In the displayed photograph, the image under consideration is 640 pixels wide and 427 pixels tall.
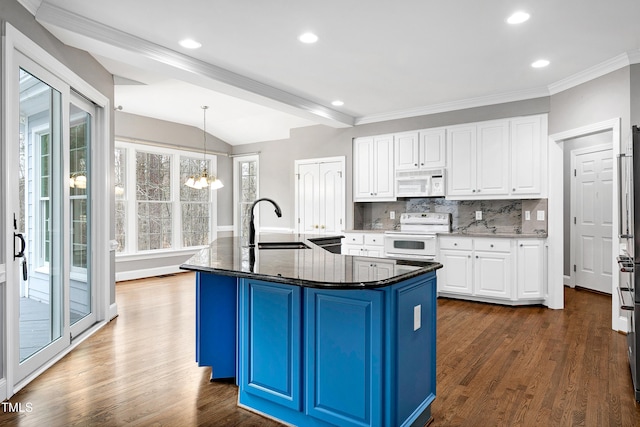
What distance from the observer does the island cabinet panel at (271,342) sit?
2227mm

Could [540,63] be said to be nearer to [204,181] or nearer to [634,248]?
[634,248]

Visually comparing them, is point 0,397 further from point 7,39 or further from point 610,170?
point 610,170

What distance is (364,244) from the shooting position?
615cm

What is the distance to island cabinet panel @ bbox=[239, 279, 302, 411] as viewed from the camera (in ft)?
7.30

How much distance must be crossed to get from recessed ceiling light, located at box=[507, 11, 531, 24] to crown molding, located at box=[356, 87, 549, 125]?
2.03 m

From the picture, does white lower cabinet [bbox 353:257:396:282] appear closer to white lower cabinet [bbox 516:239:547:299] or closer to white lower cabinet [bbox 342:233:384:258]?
white lower cabinet [bbox 516:239:547:299]

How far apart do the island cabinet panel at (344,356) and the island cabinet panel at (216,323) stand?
89cm

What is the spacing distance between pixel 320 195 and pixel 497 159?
2.82 metres

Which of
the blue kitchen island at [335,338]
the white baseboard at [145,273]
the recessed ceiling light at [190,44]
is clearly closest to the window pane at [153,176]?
the white baseboard at [145,273]

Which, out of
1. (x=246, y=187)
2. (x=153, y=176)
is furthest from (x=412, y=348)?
(x=246, y=187)

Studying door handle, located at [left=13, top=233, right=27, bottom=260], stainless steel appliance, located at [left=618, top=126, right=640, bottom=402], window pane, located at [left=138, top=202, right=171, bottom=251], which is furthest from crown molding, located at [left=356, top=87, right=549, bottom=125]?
door handle, located at [left=13, top=233, right=27, bottom=260]

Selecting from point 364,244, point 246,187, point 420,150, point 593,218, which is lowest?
point 364,244

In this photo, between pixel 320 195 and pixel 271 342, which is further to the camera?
pixel 320 195

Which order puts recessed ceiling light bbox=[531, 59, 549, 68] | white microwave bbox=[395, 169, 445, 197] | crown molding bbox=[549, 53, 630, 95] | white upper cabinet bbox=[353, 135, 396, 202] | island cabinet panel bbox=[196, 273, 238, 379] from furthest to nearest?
white upper cabinet bbox=[353, 135, 396, 202] → white microwave bbox=[395, 169, 445, 197] → recessed ceiling light bbox=[531, 59, 549, 68] → crown molding bbox=[549, 53, 630, 95] → island cabinet panel bbox=[196, 273, 238, 379]
